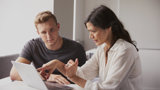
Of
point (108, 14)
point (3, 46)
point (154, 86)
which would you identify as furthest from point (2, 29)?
point (154, 86)

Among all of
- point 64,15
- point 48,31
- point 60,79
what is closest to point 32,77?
point 60,79

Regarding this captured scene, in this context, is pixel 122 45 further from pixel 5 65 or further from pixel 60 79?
pixel 5 65

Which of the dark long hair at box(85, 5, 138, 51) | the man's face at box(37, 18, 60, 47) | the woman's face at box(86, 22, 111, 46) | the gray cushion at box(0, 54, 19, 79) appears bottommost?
the gray cushion at box(0, 54, 19, 79)

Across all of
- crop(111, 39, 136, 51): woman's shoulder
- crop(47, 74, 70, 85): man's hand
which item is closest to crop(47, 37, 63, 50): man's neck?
crop(47, 74, 70, 85): man's hand

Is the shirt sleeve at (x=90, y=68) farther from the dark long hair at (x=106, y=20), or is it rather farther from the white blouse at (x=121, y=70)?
the dark long hair at (x=106, y=20)

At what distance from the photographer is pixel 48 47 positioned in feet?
6.51

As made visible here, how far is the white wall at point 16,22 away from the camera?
2951 millimetres

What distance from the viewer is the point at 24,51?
1.99 metres

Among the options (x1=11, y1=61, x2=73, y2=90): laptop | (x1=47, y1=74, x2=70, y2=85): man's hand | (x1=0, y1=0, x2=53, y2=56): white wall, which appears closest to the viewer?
(x1=11, y1=61, x2=73, y2=90): laptop

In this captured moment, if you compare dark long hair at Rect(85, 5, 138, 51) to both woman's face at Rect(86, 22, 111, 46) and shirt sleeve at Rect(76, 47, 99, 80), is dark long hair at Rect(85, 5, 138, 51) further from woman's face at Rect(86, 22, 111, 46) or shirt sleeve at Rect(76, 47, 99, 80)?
shirt sleeve at Rect(76, 47, 99, 80)

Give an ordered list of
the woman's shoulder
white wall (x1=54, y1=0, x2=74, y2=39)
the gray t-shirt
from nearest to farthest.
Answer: the woman's shoulder, the gray t-shirt, white wall (x1=54, y1=0, x2=74, y2=39)

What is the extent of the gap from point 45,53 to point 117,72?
85 centimetres

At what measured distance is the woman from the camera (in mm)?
1338

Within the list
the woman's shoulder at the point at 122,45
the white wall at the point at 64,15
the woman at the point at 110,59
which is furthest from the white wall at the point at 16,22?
the woman's shoulder at the point at 122,45
